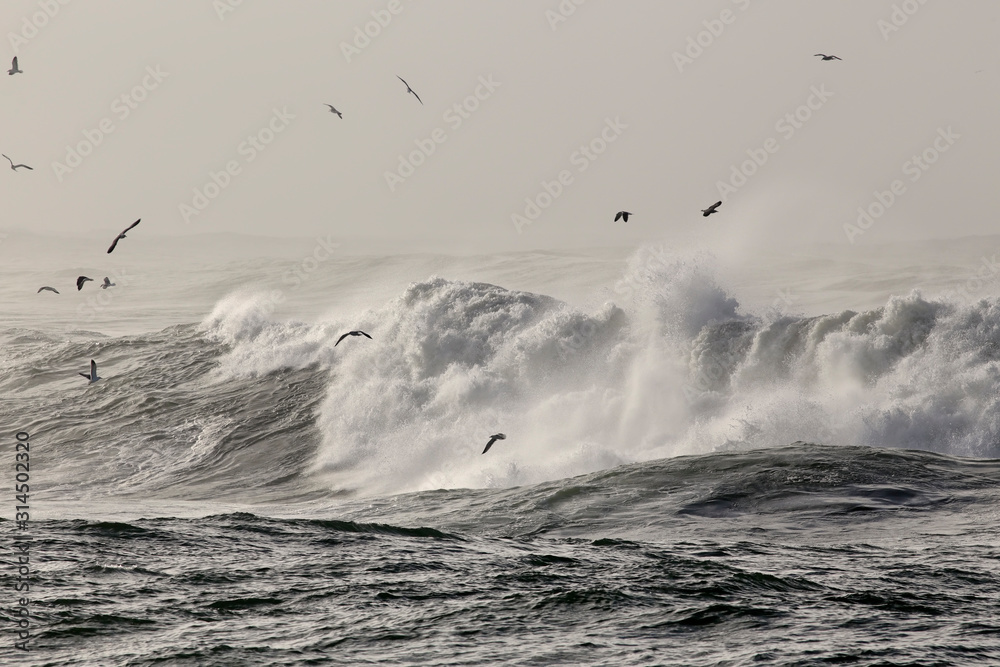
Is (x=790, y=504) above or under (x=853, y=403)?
under

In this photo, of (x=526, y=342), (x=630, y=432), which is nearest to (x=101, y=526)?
(x=630, y=432)

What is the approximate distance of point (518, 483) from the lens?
1471 cm

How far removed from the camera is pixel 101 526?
1042 cm

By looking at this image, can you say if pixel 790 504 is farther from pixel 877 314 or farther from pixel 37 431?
pixel 37 431

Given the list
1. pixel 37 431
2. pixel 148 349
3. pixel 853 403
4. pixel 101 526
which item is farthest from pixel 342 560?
pixel 148 349

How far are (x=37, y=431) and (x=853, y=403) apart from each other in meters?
15.5

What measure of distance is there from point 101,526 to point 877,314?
12459 millimetres

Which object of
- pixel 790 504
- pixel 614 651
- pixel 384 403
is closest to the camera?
pixel 614 651

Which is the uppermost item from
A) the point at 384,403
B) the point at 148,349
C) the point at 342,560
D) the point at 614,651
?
the point at 148,349

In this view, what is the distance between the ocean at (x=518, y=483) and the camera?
7.28 meters

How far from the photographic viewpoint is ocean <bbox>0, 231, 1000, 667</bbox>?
7.28 meters

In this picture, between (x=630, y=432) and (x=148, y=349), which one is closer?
(x=630, y=432)

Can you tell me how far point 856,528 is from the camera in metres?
10.6

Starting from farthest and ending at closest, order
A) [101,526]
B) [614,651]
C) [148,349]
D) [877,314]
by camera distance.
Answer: [148,349] < [877,314] < [101,526] < [614,651]
